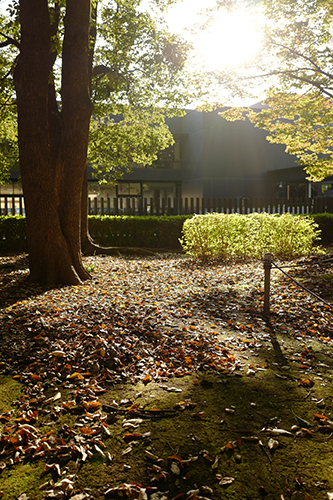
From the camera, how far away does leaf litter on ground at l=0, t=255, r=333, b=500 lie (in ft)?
8.11

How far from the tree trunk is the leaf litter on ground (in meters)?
0.71

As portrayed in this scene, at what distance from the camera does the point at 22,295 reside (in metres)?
5.59

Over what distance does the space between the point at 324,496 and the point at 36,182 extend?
5.42m

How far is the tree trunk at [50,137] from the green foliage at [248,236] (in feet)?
11.9

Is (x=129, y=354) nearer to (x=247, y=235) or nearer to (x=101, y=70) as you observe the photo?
(x=247, y=235)

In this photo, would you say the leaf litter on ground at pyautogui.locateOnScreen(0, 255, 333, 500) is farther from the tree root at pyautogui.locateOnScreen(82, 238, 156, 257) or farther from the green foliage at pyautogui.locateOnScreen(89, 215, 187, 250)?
the green foliage at pyautogui.locateOnScreen(89, 215, 187, 250)

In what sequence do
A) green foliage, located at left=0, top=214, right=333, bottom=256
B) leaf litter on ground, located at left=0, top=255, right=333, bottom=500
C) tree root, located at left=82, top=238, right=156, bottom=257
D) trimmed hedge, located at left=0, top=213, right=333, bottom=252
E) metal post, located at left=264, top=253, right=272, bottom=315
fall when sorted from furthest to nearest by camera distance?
1. trimmed hedge, located at left=0, top=213, right=333, bottom=252
2. tree root, located at left=82, top=238, right=156, bottom=257
3. green foliage, located at left=0, top=214, right=333, bottom=256
4. metal post, located at left=264, top=253, right=272, bottom=315
5. leaf litter on ground, located at left=0, top=255, right=333, bottom=500

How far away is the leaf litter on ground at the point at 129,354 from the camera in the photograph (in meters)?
2.47

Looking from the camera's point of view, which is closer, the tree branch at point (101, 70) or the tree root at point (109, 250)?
the tree branch at point (101, 70)

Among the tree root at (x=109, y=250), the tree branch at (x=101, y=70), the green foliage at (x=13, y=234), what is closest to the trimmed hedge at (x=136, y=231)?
the tree root at (x=109, y=250)

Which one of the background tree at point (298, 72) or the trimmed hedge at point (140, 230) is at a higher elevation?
the background tree at point (298, 72)

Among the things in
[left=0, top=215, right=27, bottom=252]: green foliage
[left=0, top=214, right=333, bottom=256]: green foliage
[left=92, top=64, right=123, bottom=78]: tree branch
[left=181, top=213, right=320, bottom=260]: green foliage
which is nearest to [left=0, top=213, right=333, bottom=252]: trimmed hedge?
[left=0, top=215, right=27, bottom=252]: green foliage

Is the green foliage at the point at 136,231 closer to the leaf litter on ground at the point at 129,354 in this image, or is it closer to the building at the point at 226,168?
the leaf litter on ground at the point at 129,354

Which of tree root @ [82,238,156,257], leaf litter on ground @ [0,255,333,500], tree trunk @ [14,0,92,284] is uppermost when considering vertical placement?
tree trunk @ [14,0,92,284]
